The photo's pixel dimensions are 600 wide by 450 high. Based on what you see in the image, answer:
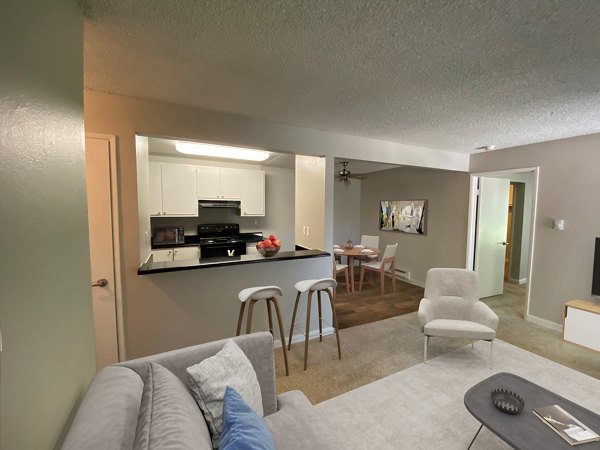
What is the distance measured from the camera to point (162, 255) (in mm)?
3945

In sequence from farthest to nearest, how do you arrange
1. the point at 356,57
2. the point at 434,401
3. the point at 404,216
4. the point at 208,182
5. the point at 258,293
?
the point at 404,216 < the point at 208,182 < the point at 258,293 < the point at 434,401 < the point at 356,57

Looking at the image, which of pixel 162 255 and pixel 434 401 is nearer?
pixel 434 401

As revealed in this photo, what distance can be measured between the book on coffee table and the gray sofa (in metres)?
1.16

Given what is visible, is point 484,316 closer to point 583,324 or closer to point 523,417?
point 583,324

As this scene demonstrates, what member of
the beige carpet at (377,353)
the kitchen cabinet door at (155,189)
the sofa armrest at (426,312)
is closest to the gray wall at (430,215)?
the beige carpet at (377,353)

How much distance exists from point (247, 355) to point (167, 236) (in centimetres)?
343

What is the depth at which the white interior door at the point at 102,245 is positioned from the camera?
203 cm

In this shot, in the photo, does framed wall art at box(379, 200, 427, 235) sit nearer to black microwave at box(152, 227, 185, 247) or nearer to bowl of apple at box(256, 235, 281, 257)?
bowl of apple at box(256, 235, 281, 257)

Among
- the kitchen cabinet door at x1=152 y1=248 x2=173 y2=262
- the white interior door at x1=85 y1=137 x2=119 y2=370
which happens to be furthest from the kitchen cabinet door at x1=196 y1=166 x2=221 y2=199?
the white interior door at x1=85 y1=137 x2=119 y2=370

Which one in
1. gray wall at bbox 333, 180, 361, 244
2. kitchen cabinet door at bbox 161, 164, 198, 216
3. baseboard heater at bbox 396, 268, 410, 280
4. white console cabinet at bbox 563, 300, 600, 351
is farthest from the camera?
gray wall at bbox 333, 180, 361, 244

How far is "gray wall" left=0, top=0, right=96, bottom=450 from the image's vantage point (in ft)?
2.20

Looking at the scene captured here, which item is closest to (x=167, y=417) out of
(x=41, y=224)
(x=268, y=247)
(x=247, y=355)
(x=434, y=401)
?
(x=247, y=355)

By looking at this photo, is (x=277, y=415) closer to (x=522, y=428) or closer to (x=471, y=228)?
(x=522, y=428)

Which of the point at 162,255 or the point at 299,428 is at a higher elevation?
the point at 162,255
